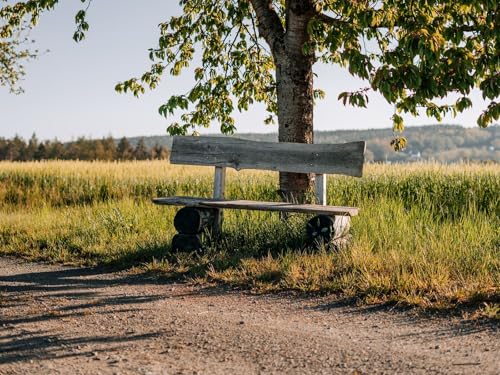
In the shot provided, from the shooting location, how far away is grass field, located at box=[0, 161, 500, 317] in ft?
19.6

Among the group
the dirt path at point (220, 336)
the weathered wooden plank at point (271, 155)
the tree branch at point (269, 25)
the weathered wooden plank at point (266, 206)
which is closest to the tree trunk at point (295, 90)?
the tree branch at point (269, 25)

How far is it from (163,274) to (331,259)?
1.84m

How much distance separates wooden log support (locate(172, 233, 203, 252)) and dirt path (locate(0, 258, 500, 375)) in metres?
1.31

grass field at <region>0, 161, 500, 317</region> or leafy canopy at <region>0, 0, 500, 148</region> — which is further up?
leafy canopy at <region>0, 0, 500, 148</region>

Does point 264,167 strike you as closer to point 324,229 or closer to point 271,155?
point 271,155

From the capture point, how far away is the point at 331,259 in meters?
A: 6.84

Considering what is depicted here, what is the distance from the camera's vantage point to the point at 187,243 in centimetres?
784

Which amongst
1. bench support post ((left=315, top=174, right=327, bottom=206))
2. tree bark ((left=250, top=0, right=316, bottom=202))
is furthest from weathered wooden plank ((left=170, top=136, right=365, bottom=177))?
tree bark ((left=250, top=0, right=316, bottom=202))

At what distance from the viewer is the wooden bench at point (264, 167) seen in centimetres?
739

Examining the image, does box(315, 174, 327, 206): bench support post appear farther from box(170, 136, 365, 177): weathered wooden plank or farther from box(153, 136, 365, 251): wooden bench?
box(170, 136, 365, 177): weathered wooden plank

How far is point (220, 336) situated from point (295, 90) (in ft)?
17.5

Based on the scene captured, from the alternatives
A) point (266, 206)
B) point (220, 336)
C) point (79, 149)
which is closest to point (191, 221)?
point (266, 206)

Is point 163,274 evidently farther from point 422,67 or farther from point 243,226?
point 422,67

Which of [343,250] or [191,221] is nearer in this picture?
[343,250]
